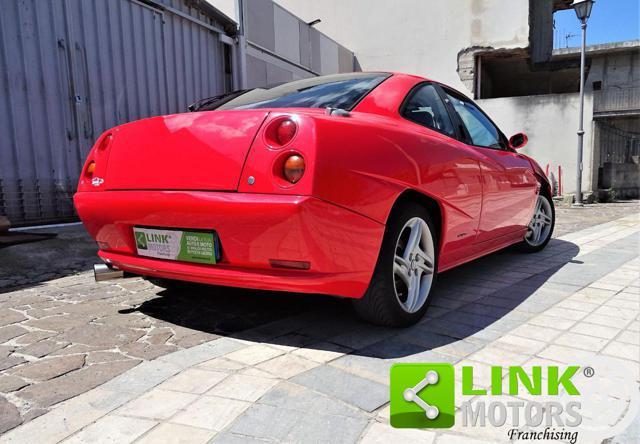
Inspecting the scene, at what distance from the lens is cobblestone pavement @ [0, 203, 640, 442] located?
1.59 m

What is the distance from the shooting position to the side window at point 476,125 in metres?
3.35

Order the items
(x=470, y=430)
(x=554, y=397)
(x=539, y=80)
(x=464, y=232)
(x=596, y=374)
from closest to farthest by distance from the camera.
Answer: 1. (x=470, y=430)
2. (x=554, y=397)
3. (x=596, y=374)
4. (x=464, y=232)
5. (x=539, y=80)

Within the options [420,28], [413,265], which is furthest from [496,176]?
[420,28]

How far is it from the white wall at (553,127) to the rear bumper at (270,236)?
1291 centimetres

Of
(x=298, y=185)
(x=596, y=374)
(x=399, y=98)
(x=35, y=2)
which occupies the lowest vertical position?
(x=596, y=374)

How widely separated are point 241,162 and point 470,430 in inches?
53.1

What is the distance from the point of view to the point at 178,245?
87.7 inches

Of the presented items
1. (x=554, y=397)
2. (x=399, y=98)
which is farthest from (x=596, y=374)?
(x=399, y=98)

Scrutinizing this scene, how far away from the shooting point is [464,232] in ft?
9.64

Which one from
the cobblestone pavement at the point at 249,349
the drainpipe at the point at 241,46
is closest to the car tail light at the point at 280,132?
the cobblestone pavement at the point at 249,349

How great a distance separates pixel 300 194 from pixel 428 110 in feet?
4.62

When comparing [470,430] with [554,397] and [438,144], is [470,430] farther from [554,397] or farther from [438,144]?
[438,144]

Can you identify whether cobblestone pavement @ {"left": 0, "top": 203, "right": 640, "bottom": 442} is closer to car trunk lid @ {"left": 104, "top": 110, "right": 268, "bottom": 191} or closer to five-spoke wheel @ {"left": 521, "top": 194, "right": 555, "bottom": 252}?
car trunk lid @ {"left": 104, "top": 110, "right": 268, "bottom": 191}

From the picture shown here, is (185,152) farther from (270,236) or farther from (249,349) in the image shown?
(249,349)
